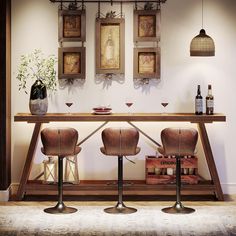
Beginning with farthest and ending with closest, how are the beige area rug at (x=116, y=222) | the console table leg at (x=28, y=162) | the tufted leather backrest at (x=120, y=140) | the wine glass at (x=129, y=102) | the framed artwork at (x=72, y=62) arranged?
the framed artwork at (x=72, y=62) → the wine glass at (x=129, y=102) → the console table leg at (x=28, y=162) → the tufted leather backrest at (x=120, y=140) → the beige area rug at (x=116, y=222)

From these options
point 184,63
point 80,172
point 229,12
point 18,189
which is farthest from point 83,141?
point 229,12

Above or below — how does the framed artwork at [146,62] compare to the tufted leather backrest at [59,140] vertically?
above

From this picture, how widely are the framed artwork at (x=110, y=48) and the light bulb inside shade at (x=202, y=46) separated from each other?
0.88 meters

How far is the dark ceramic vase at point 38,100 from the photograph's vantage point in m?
6.94

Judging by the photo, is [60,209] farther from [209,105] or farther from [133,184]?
[209,105]

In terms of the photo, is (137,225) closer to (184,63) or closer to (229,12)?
(184,63)

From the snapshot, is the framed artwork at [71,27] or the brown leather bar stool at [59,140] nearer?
the brown leather bar stool at [59,140]

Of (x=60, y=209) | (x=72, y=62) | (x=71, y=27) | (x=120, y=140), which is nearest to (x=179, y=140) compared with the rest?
(x=120, y=140)

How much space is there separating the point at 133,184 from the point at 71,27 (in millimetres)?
1954

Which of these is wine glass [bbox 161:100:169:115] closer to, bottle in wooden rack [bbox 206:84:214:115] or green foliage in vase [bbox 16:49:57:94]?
bottle in wooden rack [bbox 206:84:214:115]

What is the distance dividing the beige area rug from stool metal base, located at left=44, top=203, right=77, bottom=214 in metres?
0.09

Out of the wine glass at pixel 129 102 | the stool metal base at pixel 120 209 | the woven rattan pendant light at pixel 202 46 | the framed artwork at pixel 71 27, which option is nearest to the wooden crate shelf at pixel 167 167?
the wine glass at pixel 129 102

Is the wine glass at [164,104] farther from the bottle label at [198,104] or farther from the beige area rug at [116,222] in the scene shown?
the beige area rug at [116,222]

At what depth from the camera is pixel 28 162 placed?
706 cm
